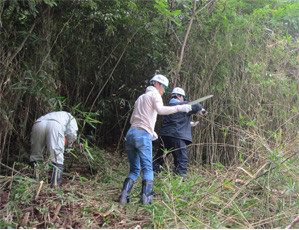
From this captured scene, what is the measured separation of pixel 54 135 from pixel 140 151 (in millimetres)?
969

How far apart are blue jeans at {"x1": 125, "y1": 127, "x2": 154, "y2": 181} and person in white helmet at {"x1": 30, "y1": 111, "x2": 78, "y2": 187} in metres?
0.76

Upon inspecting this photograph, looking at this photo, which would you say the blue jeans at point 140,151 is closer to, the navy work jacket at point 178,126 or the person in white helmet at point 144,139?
the person in white helmet at point 144,139

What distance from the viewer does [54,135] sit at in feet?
10.8

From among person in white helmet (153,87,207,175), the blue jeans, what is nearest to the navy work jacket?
person in white helmet (153,87,207,175)

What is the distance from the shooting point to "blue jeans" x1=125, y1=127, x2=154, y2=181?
2967 mm

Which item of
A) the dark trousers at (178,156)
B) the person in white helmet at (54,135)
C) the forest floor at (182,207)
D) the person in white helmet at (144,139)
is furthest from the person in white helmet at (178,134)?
the person in white helmet at (54,135)

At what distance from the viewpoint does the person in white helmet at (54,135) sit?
327cm

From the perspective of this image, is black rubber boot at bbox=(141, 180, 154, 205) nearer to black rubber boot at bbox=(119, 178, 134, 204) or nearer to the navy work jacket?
black rubber boot at bbox=(119, 178, 134, 204)

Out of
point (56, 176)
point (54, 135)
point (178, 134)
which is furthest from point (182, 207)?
point (178, 134)

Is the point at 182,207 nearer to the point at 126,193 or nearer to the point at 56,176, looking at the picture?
the point at 126,193

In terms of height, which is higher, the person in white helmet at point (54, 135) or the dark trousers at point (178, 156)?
the person in white helmet at point (54, 135)

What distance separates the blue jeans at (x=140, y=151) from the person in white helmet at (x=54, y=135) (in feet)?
2.50

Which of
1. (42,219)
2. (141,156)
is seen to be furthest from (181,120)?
(42,219)

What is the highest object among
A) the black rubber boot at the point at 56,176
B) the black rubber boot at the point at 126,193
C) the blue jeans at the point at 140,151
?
the blue jeans at the point at 140,151
